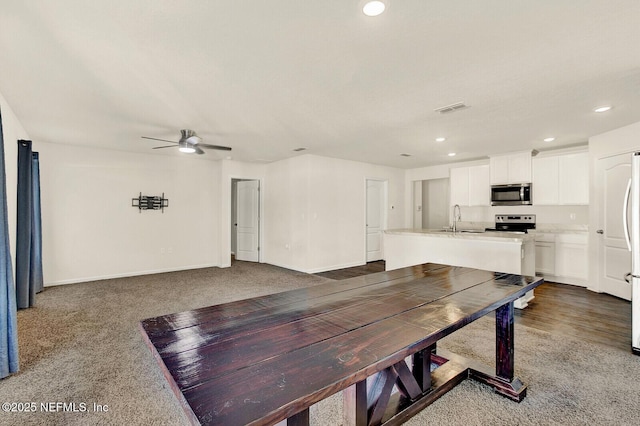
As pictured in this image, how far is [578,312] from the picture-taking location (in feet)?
12.0

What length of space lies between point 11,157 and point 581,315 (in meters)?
6.92

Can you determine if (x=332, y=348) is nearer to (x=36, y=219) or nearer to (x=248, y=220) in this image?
(x=36, y=219)

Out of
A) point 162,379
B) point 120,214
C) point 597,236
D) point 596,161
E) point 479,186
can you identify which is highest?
point 596,161

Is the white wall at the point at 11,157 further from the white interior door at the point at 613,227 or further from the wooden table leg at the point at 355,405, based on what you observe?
the white interior door at the point at 613,227

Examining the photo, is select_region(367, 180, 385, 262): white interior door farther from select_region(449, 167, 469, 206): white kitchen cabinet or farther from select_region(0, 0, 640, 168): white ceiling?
select_region(0, 0, 640, 168): white ceiling

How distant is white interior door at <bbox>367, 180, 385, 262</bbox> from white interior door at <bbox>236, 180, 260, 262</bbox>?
2.74m

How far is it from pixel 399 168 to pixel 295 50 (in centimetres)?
614

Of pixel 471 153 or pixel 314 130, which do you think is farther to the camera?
pixel 471 153

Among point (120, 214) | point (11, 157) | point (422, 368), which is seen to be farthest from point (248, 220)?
point (422, 368)

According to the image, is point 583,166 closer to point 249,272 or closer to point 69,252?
point 249,272

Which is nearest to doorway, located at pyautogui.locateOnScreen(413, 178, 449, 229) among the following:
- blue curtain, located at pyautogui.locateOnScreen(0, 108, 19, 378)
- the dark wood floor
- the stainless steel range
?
the stainless steel range

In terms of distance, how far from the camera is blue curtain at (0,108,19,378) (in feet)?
7.38

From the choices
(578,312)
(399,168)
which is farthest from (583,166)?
(399,168)

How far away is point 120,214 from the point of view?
230 inches
